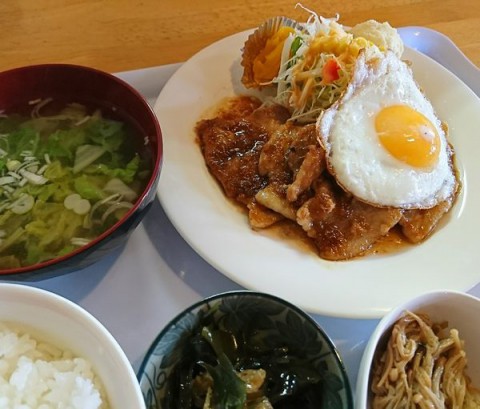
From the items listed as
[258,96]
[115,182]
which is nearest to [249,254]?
[115,182]

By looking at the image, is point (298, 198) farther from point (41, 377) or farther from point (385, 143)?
point (41, 377)

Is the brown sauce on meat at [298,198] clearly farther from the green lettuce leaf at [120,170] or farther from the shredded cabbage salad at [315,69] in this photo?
the green lettuce leaf at [120,170]

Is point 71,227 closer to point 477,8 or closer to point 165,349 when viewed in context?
point 165,349

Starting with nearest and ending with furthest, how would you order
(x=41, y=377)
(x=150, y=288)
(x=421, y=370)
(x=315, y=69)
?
(x=41, y=377)
(x=421, y=370)
(x=150, y=288)
(x=315, y=69)

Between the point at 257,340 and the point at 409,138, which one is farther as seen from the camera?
the point at 409,138

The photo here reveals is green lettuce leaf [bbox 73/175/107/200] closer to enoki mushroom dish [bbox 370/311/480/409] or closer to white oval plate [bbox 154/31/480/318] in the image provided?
white oval plate [bbox 154/31/480/318]

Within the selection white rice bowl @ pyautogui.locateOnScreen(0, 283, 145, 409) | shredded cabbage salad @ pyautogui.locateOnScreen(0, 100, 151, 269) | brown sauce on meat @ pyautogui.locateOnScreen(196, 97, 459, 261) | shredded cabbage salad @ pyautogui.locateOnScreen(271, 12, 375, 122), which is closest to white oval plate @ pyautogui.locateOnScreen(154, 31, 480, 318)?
brown sauce on meat @ pyautogui.locateOnScreen(196, 97, 459, 261)

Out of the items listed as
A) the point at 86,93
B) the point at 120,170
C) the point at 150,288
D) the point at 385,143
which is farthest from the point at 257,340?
the point at 86,93
